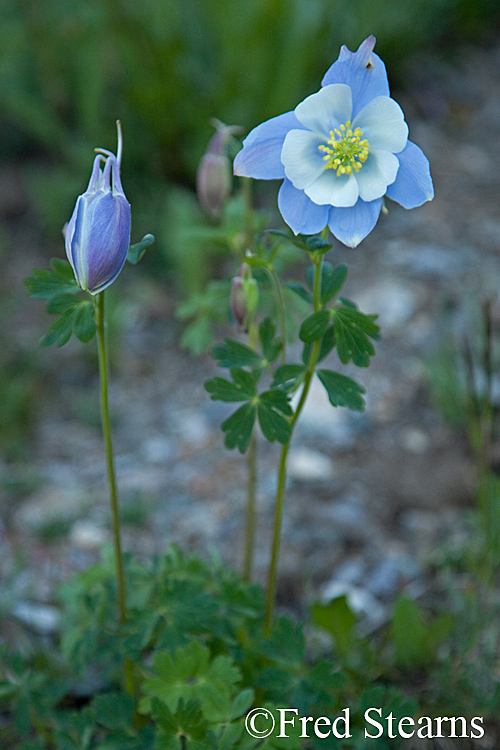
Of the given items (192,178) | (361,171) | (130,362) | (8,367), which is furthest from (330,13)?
(361,171)

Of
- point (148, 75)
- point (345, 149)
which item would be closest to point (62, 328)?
point (345, 149)

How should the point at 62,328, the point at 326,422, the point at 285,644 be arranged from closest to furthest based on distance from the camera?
the point at 62,328, the point at 285,644, the point at 326,422

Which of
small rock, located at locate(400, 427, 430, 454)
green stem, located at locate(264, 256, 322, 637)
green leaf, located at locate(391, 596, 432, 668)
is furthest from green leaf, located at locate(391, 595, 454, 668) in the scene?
small rock, located at locate(400, 427, 430, 454)

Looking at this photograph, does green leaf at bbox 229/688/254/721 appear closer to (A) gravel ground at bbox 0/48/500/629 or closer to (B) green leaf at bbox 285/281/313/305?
(A) gravel ground at bbox 0/48/500/629

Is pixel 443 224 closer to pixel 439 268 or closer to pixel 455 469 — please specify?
pixel 439 268

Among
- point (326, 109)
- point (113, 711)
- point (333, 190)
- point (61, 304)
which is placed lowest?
point (113, 711)

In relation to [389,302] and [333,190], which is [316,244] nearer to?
[333,190]

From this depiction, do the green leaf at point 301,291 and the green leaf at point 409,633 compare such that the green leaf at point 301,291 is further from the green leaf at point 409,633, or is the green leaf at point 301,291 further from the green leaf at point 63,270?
the green leaf at point 409,633
